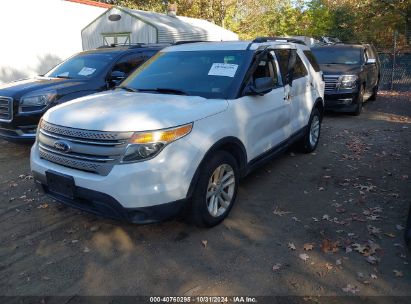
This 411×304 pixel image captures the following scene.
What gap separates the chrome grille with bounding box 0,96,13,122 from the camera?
605 centimetres

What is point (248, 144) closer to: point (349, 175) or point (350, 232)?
point (350, 232)

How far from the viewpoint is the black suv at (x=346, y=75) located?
920 centimetres

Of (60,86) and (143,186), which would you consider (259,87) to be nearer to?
(143,186)

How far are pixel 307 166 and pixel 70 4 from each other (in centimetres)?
1474

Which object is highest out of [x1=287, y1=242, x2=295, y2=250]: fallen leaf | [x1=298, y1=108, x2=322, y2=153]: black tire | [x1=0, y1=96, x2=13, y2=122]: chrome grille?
[x1=0, y1=96, x2=13, y2=122]: chrome grille

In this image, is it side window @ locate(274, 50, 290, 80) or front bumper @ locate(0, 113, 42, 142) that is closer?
side window @ locate(274, 50, 290, 80)

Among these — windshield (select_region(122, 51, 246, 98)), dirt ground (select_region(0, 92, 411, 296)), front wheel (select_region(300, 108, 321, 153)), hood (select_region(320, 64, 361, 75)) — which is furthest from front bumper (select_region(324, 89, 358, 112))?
windshield (select_region(122, 51, 246, 98))

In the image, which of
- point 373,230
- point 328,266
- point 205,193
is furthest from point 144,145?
point 373,230

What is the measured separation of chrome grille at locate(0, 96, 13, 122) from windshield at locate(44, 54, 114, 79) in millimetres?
1282

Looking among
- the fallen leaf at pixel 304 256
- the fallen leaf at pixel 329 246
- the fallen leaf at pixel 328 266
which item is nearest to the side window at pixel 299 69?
the fallen leaf at pixel 329 246

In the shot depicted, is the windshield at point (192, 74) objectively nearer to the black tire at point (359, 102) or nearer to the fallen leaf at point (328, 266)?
the fallen leaf at point (328, 266)

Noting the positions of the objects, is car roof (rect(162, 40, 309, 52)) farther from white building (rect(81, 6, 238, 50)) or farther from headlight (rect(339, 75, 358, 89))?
white building (rect(81, 6, 238, 50))

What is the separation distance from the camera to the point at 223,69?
422cm

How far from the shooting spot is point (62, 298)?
9.50 ft
